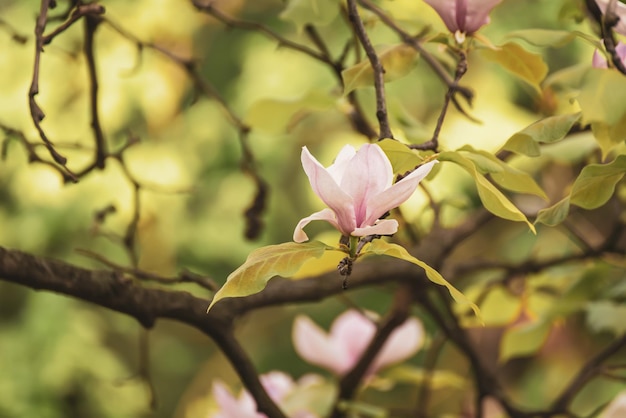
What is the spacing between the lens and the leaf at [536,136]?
18.2 inches

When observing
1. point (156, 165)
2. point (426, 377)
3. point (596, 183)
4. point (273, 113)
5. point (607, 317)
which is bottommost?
point (156, 165)

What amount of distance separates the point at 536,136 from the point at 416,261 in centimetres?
12

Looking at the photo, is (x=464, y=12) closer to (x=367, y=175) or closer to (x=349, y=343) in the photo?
(x=367, y=175)

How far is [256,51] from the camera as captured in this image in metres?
2.18

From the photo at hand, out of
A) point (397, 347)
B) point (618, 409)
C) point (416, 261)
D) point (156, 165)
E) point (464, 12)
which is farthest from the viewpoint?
point (156, 165)

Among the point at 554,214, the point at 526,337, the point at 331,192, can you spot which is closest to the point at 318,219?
the point at 331,192

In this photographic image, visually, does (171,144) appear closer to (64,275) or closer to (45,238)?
→ (45,238)

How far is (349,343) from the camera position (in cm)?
89

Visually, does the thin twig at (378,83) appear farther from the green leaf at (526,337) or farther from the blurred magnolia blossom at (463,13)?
the green leaf at (526,337)

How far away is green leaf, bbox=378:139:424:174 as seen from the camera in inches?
16.5

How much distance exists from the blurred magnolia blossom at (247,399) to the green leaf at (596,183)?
0.28 m

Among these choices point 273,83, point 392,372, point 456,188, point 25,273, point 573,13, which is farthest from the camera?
point 273,83

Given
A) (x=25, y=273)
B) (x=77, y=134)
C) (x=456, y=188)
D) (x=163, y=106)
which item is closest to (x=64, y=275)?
(x=25, y=273)

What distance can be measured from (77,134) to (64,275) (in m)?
1.67
